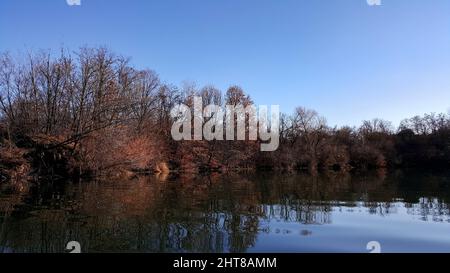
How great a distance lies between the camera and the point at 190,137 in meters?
45.6

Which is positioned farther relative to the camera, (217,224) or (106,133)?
(106,133)

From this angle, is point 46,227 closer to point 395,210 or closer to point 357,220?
point 357,220

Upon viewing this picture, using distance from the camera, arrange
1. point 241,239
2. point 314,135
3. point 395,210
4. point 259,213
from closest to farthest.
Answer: point 241,239, point 259,213, point 395,210, point 314,135

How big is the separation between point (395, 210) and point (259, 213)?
459 centimetres

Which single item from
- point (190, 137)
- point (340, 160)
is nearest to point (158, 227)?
point (190, 137)

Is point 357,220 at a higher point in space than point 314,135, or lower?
lower

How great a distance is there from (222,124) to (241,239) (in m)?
38.8

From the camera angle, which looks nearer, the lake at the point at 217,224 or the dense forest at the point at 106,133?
the lake at the point at 217,224

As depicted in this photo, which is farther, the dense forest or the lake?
the dense forest

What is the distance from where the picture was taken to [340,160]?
190 ft

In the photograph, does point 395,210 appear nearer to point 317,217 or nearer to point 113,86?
point 317,217

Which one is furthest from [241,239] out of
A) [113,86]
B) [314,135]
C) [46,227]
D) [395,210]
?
[314,135]
